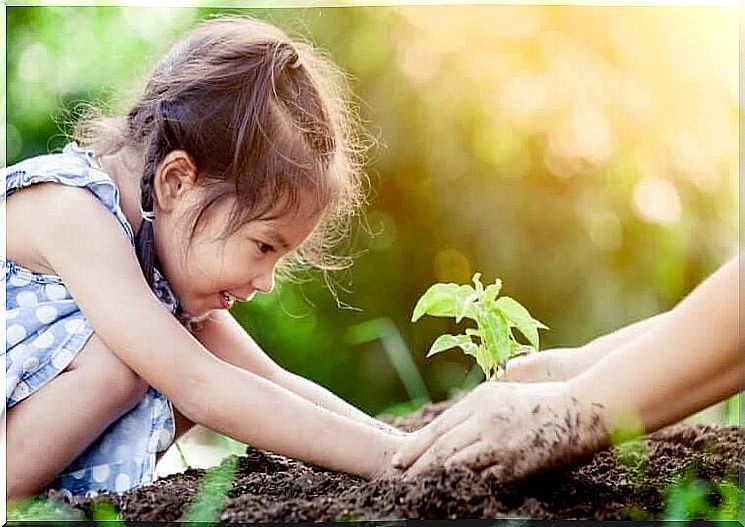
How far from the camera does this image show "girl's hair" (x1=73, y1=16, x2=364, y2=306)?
1.15 meters

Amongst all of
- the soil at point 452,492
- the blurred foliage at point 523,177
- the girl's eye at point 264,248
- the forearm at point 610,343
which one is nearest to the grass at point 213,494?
the soil at point 452,492

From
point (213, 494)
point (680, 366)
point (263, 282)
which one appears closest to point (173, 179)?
point (263, 282)

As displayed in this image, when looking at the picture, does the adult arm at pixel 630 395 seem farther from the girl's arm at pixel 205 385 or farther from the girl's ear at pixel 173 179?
the girl's ear at pixel 173 179

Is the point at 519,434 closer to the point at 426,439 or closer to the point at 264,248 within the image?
the point at 426,439

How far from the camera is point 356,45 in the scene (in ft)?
5.98

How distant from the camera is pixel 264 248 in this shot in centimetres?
117

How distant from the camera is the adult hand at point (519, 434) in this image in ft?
2.97

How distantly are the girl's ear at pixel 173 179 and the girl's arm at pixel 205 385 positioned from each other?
121 mm

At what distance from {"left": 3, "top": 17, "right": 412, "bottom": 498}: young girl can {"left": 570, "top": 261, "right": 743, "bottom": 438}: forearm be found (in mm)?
233

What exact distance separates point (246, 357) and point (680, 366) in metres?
0.62

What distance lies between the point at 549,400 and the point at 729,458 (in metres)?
0.32

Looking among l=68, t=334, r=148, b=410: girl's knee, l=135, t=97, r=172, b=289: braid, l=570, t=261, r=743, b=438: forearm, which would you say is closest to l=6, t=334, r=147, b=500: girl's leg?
l=68, t=334, r=148, b=410: girl's knee

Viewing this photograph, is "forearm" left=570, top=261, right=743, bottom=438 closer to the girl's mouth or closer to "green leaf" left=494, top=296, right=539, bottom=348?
"green leaf" left=494, top=296, right=539, bottom=348

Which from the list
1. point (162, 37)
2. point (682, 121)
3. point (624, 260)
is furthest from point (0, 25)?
point (624, 260)
